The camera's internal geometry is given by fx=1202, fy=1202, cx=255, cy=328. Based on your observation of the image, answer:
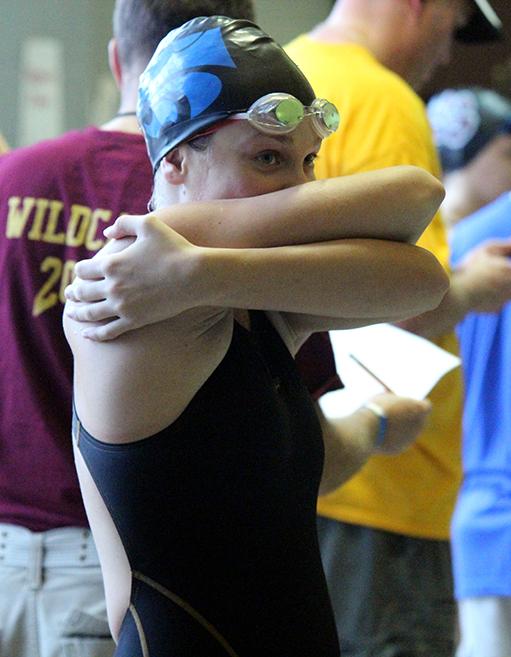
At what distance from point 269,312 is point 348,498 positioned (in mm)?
908

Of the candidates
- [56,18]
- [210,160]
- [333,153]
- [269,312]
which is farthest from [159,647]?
[56,18]

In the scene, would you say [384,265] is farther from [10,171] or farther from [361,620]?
[361,620]

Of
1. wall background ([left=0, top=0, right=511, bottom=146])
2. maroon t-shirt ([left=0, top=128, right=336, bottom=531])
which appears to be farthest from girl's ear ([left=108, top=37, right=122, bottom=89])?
wall background ([left=0, top=0, right=511, bottom=146])

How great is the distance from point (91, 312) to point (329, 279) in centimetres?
25

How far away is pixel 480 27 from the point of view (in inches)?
117

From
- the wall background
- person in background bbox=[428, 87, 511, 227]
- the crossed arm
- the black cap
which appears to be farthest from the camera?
the wall background

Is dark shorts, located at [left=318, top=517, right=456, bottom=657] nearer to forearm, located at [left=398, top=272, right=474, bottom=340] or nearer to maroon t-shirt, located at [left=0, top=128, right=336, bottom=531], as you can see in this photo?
forearm, located at [left=398, top=272, right=474, bottom=340]

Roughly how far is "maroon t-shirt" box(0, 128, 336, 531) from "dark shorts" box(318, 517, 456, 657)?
0.57 m

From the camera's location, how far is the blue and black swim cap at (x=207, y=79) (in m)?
1.32

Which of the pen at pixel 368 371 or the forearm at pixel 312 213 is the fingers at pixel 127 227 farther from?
the pen at pixel 368 371

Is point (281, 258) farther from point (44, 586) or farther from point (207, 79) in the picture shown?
point (44, 586)

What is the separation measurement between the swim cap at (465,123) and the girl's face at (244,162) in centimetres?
241

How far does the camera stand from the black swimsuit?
1291mm

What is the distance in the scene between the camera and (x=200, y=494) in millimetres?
1300
